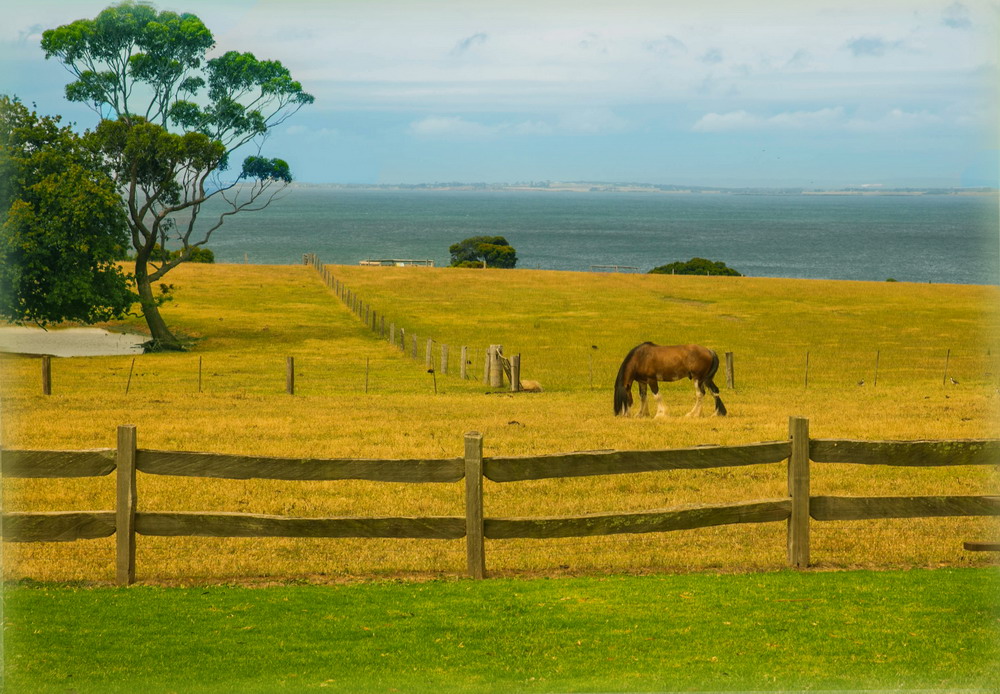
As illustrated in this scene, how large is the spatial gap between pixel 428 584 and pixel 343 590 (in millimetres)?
735

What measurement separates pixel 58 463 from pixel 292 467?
1974mm

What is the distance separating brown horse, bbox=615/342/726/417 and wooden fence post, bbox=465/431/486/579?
54.5 feet

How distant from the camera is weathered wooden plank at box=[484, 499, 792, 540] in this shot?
9.70 m

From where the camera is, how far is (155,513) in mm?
9547

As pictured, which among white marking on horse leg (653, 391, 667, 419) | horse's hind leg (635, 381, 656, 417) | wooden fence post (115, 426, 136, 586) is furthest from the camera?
horse's hind leg (635, 381, 656, 417)

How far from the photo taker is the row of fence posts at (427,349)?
3474 cm

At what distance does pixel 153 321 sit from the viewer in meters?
50.8

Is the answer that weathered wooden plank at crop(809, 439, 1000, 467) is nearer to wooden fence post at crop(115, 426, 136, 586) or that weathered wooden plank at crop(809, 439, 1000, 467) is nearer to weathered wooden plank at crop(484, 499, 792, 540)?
weathered wooden plank at crop(484, 499, 792, 540)

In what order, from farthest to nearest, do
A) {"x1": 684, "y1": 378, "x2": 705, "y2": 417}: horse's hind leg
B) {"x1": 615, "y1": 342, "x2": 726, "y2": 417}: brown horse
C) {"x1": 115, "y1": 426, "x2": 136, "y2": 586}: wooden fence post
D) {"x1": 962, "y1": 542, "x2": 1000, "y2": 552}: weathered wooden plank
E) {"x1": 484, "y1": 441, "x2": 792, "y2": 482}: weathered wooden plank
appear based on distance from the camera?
{"x1": 615, "y1": 342, "x2": 726, "y2": 417}: brown horse
{"x1": 684, "y1": 378, "x2": 705, "y2": 417}: horse's hind leg
{"x1": 962, "y1": 542, "x2": 1000, "y2": 552}: weathered wooden plank
{"x1": 484, "y1": 441, "x2": 792, "y2": 482}: weathered wooden plank
{"x1": 115, "y1": 426, "x2": 136, "y2": 586}: wooden fence post

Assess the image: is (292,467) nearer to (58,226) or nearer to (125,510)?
(125,510)

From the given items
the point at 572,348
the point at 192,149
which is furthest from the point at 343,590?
the point at 192,149

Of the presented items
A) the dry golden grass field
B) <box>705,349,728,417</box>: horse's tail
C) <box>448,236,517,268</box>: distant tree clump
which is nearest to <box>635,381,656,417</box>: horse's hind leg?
the dry golden grass field

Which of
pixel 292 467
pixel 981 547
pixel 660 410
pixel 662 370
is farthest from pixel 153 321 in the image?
pixel 981 547

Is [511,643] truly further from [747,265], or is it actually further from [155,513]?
[747,265]
